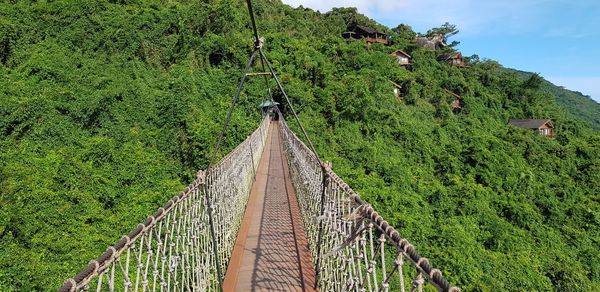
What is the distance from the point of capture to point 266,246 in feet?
12.2

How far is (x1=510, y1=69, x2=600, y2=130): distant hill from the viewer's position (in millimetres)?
53375

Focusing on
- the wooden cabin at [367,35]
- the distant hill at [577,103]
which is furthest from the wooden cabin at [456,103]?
the distant hill at [577,103]

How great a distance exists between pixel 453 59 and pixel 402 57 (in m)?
7.85

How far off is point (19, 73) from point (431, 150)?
1851cm

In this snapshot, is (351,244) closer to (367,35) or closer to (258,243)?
→ (258,243)

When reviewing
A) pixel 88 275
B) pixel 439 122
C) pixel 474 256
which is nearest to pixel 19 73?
pixel 88 275

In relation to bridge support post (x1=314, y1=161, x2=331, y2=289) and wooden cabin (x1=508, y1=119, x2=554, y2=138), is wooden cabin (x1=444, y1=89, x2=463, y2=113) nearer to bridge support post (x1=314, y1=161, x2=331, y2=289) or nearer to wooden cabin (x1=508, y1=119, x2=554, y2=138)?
wooden cabin (x1=508, y1=119, x2=554, y2=138)

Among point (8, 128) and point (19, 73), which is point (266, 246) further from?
point (19, 73)

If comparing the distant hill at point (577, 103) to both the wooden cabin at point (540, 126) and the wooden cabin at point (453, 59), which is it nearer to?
the wooden cabin at point (453, 59)

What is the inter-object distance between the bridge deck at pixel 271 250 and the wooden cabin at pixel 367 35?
29353mm

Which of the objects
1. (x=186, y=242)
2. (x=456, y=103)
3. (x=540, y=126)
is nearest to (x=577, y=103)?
(x=540, y=126)

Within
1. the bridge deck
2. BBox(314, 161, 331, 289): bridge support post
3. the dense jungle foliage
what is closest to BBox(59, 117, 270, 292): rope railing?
the bridge deck

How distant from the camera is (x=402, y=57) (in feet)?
102

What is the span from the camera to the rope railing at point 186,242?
142cm
